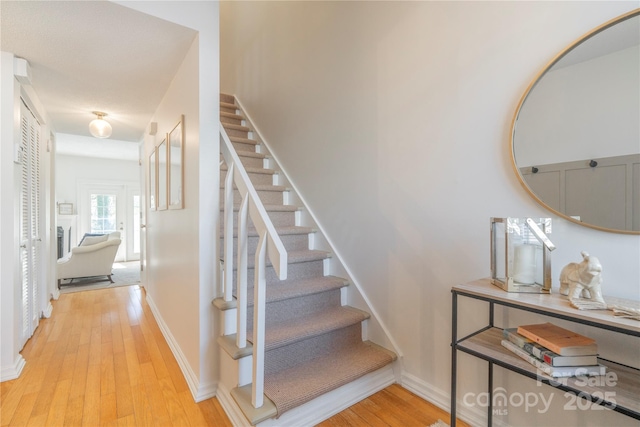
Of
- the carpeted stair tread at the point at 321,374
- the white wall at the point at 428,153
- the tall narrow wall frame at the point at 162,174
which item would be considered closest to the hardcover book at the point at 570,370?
the white wall at the point at 428,153

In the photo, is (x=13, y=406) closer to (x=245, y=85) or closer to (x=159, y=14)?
(x=159, y=14)

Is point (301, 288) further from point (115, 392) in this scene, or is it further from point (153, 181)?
point (153, 181)

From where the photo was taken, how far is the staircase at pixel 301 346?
148cm

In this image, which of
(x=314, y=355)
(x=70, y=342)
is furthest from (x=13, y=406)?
(x=314, y=355)

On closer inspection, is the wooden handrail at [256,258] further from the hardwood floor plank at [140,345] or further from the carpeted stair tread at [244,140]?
the carpeted stair tread at [244,140]

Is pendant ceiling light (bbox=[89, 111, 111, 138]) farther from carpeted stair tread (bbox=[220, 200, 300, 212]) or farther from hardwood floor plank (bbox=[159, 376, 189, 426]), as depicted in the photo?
hardwood floor plank (bbox=[159, 376, 189, 426])

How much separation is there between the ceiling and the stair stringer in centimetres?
119

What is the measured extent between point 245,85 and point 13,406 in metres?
3.51

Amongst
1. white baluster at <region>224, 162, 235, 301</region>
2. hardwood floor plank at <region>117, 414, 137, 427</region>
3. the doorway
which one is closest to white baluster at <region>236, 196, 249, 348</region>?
white baluster at <region>224, 162, 235, 301</region>

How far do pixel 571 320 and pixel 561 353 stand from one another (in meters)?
0.16

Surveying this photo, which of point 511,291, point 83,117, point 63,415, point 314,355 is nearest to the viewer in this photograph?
point 511,291

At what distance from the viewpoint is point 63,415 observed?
1568 mm

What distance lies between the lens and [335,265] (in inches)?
91.8

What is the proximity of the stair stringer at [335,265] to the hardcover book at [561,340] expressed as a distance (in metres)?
0.86
